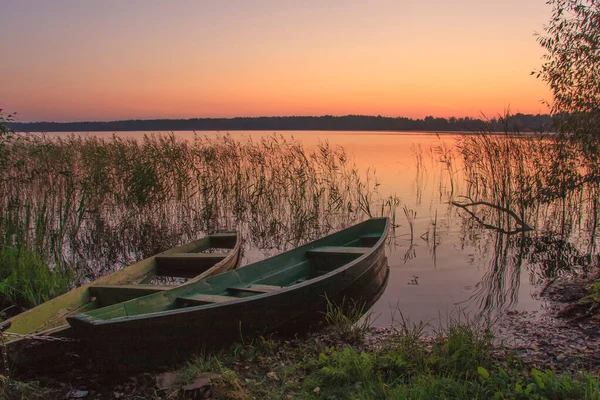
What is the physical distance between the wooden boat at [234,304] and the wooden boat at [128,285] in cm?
31

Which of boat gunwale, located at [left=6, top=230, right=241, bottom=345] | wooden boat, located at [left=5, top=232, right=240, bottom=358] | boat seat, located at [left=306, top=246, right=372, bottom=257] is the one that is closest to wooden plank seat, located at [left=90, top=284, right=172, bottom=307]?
wooden boat, located at [left=5, top=232, right=240, bottom=358]

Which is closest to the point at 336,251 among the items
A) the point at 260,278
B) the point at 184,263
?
the point at 260,278

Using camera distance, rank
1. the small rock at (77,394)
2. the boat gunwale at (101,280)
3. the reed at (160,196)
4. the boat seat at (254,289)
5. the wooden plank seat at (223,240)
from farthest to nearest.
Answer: the reed at (160,196), the wooden plank seat at (223,240), the boat seat at (254,289), the boat gunwale at (101,280), the small rock at (77,394)

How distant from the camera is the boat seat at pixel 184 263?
23.3ft

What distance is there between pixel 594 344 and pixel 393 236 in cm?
623

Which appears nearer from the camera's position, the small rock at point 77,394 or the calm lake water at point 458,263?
the small rock at point 77,394

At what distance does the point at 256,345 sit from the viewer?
4.77 meters

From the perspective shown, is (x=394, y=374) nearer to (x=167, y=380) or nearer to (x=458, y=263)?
(x=167, y=380)

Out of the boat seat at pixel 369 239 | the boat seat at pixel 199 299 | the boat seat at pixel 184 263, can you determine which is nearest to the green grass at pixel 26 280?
the boat seat at pixel 184 263

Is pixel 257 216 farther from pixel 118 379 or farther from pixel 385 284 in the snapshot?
pixel 118 379

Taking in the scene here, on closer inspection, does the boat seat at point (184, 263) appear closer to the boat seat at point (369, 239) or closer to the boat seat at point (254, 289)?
the boat seat at point (254, 289)

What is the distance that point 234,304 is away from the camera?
4566mm

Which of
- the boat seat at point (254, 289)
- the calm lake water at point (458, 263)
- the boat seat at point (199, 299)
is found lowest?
the calm lake water at point (458, 263)

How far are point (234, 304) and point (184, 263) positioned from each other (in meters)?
2.86
